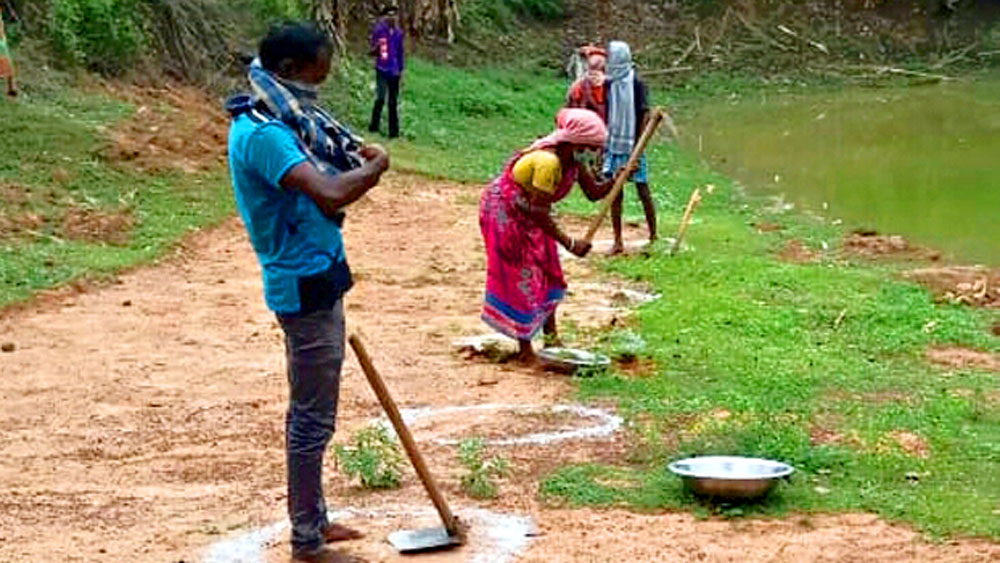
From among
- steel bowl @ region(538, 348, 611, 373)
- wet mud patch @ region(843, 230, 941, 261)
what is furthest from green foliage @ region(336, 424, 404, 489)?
wet mud patch @ region(843, 230, 941, 261)

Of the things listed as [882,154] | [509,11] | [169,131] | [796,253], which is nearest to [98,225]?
[169,131]

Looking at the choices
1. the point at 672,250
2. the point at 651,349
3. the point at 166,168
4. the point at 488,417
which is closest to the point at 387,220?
the point at 166,168

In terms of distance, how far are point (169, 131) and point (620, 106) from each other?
5.61 meters

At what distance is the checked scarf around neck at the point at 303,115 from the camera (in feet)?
18.0

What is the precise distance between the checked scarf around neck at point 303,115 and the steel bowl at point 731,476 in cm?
178

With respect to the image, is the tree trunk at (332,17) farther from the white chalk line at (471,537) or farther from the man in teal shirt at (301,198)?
the man in teal shirt at (301,198)

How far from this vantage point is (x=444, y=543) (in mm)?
5977

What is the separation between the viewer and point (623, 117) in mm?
13422

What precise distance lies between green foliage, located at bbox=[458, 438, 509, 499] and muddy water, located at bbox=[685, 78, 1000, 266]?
8.01 meters

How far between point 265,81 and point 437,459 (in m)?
2.22

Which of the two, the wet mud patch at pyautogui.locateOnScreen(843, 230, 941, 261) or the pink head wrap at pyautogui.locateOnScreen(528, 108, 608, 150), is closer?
the pink head wrap at pyautogui.locateOnScreen(528, 108, 608, 150)

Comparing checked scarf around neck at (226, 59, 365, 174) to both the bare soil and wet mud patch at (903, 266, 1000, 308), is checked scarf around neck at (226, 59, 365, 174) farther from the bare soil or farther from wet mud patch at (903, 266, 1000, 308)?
the bare soil

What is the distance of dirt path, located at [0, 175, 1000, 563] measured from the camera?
6.07m

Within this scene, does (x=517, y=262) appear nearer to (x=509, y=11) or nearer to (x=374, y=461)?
(x=374, y=461)
